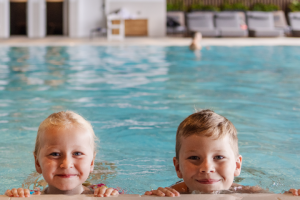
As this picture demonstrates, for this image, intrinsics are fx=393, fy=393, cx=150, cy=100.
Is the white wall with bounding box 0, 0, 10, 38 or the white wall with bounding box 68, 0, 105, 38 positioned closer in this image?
the white wall with bounding box 0, 0, 10, 38

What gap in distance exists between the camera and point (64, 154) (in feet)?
5.85

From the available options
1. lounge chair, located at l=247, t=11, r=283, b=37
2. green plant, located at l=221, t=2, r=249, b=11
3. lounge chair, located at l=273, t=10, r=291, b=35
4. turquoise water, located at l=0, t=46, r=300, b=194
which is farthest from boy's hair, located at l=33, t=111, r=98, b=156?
green plant, located at l=221, t=2, r=249, b=11

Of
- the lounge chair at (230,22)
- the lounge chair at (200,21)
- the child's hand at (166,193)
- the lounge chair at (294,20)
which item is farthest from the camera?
the lounge chair at (294,20)

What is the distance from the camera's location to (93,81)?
7156mm

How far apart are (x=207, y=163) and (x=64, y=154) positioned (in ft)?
2.11

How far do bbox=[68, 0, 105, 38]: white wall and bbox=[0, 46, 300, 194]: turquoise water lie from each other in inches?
291

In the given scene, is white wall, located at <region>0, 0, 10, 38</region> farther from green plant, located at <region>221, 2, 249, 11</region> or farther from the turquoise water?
green plant, located at <region>221, 2, 249, 11</region>

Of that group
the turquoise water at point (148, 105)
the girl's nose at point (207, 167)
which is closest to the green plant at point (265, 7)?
the turquoise water at point (148, 105)

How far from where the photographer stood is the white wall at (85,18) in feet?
58.3

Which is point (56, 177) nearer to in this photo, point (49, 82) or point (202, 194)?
point (202, 194)

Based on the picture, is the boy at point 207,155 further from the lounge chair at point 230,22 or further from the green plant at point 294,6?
the green plant at point 294,6

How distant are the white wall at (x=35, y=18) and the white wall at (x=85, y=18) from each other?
130 centimetres

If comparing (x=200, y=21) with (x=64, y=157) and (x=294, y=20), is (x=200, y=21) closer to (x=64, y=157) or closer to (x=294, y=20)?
(x=294, y=20)

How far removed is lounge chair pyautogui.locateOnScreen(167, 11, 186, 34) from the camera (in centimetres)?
1729
